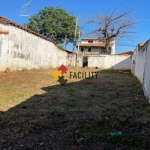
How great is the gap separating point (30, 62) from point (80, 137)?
12.7 metres

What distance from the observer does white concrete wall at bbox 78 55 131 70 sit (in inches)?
903

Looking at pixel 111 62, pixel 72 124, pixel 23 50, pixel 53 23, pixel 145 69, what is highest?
pixel 53 23

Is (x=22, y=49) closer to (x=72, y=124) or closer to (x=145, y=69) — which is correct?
(x=145, y=69)

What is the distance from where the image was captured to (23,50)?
45.4 feet

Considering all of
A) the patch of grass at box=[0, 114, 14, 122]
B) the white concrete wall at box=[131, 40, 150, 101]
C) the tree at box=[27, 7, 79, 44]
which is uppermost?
the tree at box=[27, 7, 79, 44]

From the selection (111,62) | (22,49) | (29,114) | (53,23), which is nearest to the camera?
(29,114)

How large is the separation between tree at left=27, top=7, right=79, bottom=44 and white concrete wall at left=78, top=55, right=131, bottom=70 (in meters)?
8.06

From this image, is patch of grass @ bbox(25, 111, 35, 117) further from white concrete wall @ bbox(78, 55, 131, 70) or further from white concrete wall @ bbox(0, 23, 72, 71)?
white concrete wall @ bbox(78, 55, 131, 70)

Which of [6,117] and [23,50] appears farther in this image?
[23,50]

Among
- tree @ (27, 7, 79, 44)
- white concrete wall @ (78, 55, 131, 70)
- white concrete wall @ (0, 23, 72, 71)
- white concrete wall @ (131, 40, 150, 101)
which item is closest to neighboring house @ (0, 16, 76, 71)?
white concrete wall @ (0, 23, 72, 71)

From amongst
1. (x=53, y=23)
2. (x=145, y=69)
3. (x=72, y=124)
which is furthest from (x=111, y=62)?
(x=72, y=124)

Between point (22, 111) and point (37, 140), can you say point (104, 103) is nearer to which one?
point (22, 111)

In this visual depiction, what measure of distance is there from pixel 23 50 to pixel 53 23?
17565 millimetres

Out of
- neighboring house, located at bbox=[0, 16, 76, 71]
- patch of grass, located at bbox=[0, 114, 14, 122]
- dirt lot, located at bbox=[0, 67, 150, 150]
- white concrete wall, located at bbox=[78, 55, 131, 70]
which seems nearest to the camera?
dirt lot, located at bbox=[0, 67, 150, 150]
